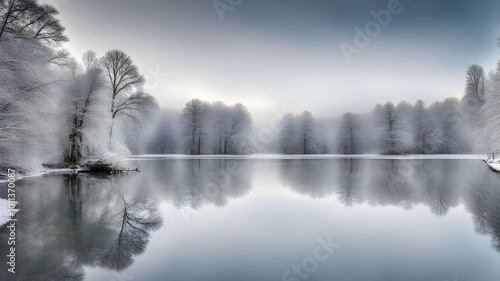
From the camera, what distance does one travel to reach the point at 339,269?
5242 millimetres

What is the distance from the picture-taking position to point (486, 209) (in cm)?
1003

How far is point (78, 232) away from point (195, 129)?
59.1 m

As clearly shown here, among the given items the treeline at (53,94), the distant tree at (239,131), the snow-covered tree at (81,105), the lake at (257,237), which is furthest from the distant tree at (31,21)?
the distant tree at (239,131)

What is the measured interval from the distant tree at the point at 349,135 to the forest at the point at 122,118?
0.26 meters

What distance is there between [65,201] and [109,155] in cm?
1459

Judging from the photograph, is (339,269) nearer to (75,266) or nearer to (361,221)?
(361,221)

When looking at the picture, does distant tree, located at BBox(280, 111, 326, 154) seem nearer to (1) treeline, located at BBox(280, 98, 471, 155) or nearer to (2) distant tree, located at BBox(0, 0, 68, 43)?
(1) treeline, located at BBox(280, 98, 471, 155)

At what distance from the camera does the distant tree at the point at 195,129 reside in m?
65.5

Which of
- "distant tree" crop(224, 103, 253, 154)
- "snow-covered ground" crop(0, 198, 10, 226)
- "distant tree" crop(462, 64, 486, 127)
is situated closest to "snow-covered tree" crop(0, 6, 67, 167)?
"snow-covered ground" crop(0, 198, 10, 226)

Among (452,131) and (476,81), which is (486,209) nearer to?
(476,81)

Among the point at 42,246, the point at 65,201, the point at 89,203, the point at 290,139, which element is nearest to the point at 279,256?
the point at 42,246

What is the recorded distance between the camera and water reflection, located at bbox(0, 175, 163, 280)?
537cm

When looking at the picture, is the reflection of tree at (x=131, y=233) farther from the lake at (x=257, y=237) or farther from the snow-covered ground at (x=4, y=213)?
the snow-covered ground at (x=4, y=213)
